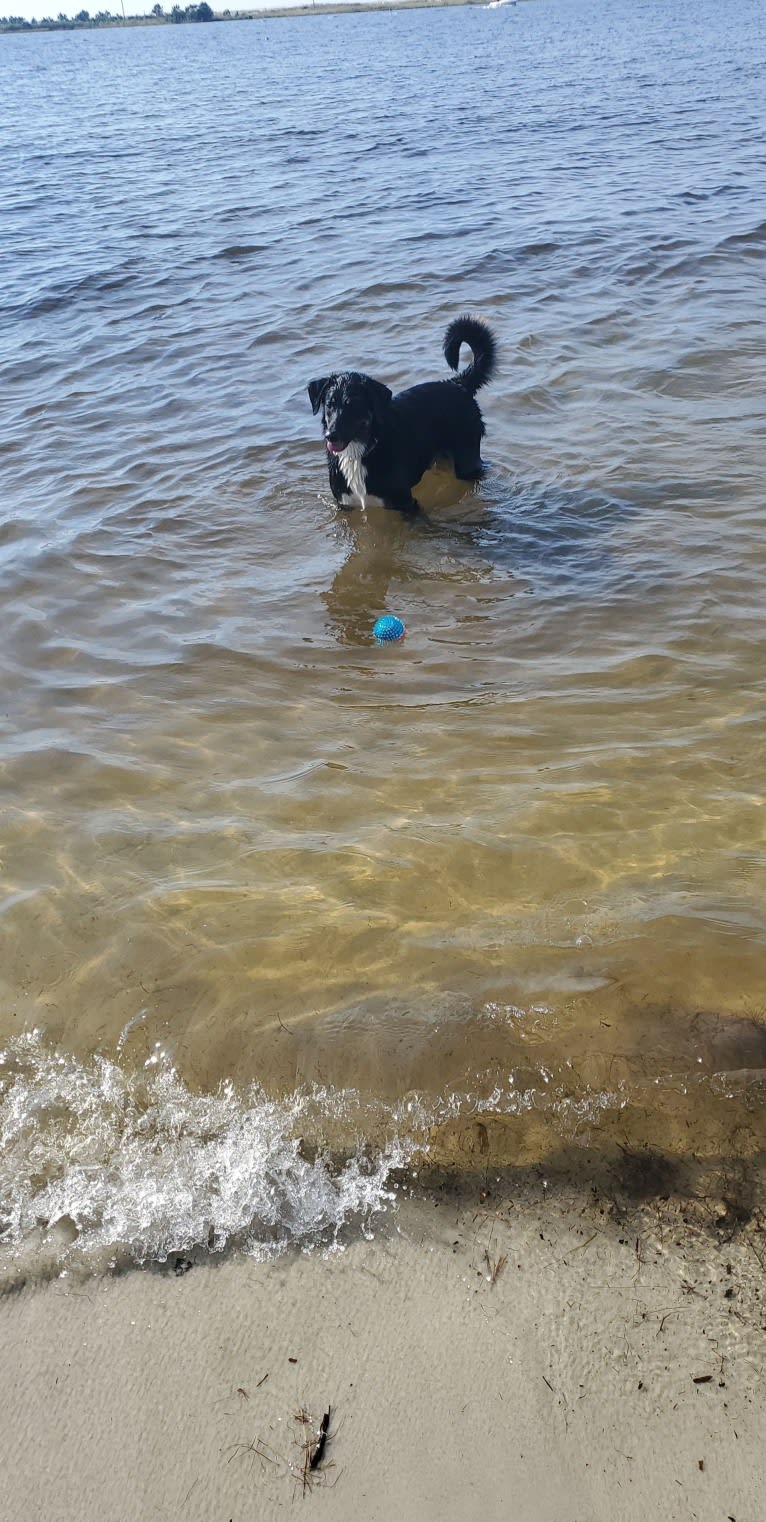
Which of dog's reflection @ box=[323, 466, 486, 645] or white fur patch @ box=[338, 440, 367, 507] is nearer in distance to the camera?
dog's reflection @ box=[323, 466, 486, 645]

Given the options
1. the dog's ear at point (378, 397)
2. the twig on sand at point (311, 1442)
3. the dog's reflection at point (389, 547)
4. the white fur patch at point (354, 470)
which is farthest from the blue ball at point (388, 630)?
the twig on sand at point (311, 1442)

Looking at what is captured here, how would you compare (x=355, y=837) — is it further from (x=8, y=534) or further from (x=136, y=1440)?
(x=8, y=534)

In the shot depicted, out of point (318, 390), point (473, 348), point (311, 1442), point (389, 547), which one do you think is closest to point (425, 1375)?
point (311, 1442)

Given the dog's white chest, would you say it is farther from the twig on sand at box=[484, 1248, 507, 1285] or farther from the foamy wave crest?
the twig on sand at box=[484, 1248, 507, 1285]

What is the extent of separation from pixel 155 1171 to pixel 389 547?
175 inches

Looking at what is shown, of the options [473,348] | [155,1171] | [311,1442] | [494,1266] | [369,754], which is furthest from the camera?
[473,348]

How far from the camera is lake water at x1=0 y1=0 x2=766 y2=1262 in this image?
2695 millimetres

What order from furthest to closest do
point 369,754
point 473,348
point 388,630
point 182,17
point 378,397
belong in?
point 182,17, point 473,348, point 378,397, point 388,630, point 369,754

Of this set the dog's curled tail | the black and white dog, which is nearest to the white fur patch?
the black and white dog

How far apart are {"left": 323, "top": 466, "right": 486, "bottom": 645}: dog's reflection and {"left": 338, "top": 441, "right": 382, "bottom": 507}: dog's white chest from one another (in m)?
0.14

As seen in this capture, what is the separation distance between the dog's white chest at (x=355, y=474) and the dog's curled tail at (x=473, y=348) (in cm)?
105

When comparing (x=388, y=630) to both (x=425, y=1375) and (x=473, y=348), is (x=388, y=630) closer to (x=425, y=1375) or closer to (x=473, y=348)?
(x=473, y=348)

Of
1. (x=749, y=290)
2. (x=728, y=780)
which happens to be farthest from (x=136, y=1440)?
(x=749, y=290)

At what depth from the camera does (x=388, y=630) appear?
523cm
